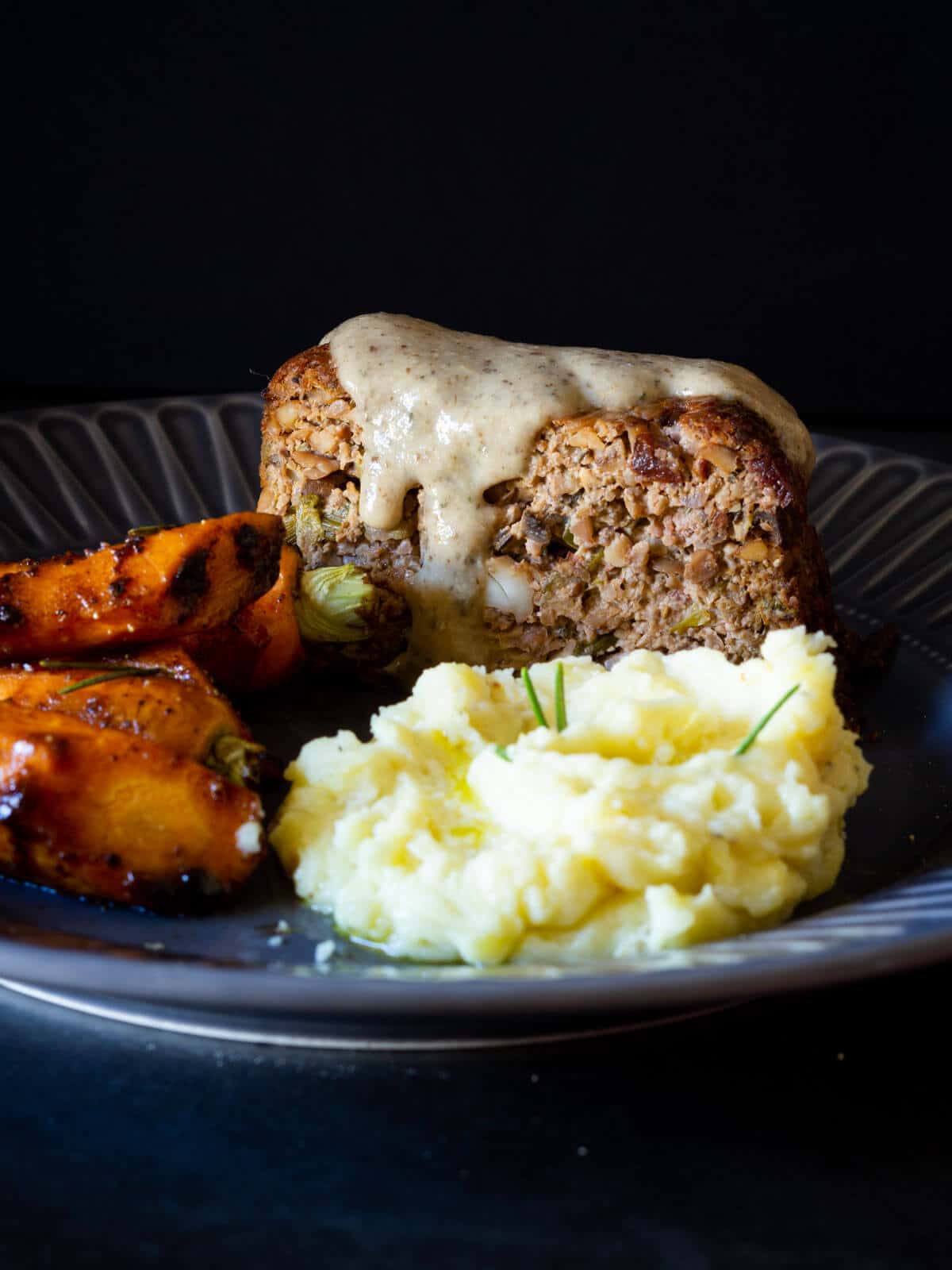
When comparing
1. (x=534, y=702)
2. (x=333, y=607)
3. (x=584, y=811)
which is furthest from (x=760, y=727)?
(x=333, y=607)

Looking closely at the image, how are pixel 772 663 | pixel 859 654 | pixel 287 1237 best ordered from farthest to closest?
pixel 859 654 < pixel 772 663 < pixel 287 1237

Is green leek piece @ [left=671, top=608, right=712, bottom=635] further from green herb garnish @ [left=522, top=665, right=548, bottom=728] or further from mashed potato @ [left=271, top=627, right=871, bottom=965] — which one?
green herb garnish @ [left=522, top=665, right=548, bottom=728]

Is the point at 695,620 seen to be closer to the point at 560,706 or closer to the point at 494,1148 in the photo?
the point at 560,706

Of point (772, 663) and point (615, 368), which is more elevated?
point (615, 368)

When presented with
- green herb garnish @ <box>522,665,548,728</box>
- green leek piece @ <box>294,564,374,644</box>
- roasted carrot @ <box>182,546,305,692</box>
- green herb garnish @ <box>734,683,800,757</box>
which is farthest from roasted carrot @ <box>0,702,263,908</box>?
green leek piece @ <box>294,564,374,644</box>

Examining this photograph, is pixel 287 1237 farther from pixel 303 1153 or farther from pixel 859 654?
pixel 859 654

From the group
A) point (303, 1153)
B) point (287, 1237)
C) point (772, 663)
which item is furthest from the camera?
point (772, 663)

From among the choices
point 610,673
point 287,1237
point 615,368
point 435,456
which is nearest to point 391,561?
point 435,456
